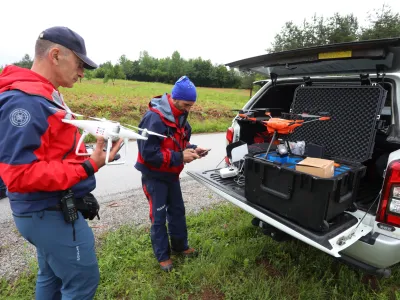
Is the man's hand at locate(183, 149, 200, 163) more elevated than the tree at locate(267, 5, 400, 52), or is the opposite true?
the tree at locate(267, 5, 400, 52)

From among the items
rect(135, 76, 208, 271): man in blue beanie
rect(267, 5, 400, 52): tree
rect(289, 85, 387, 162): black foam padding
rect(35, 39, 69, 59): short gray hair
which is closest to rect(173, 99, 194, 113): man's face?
rect(135, 76, 208, 271): man in blue beanie

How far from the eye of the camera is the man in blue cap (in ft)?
4.17

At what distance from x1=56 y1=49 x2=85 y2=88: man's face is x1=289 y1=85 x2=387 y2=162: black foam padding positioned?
221cm

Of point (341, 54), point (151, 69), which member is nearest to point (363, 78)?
point (341, 54)

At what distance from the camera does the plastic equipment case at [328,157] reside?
1890mm

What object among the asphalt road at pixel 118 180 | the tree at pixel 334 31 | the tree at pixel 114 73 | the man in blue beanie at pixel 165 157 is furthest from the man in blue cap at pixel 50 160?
the tree at pixel 114 73

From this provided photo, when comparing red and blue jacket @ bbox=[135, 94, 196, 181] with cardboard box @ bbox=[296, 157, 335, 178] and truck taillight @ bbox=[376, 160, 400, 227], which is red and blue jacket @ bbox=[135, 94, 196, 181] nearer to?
cardboard box @ bbox=[296, 157, 335, 178]

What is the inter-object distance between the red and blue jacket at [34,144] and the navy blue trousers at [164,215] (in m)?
1.10

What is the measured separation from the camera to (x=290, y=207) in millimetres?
2041

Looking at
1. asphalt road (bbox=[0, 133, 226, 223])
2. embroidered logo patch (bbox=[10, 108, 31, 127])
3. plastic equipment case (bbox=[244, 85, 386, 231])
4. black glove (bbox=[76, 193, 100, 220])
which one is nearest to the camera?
embroidered logo patch (bbox=[10, 108, 31, 127])

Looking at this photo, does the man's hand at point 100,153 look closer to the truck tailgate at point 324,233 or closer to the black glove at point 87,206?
the black glove at point 87,206

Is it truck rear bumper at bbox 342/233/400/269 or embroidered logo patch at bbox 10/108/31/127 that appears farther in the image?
truck rear bumper at bbox 342/233/400/269

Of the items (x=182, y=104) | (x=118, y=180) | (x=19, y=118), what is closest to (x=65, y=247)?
(x=19, y=118)

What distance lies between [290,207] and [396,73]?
156cm
